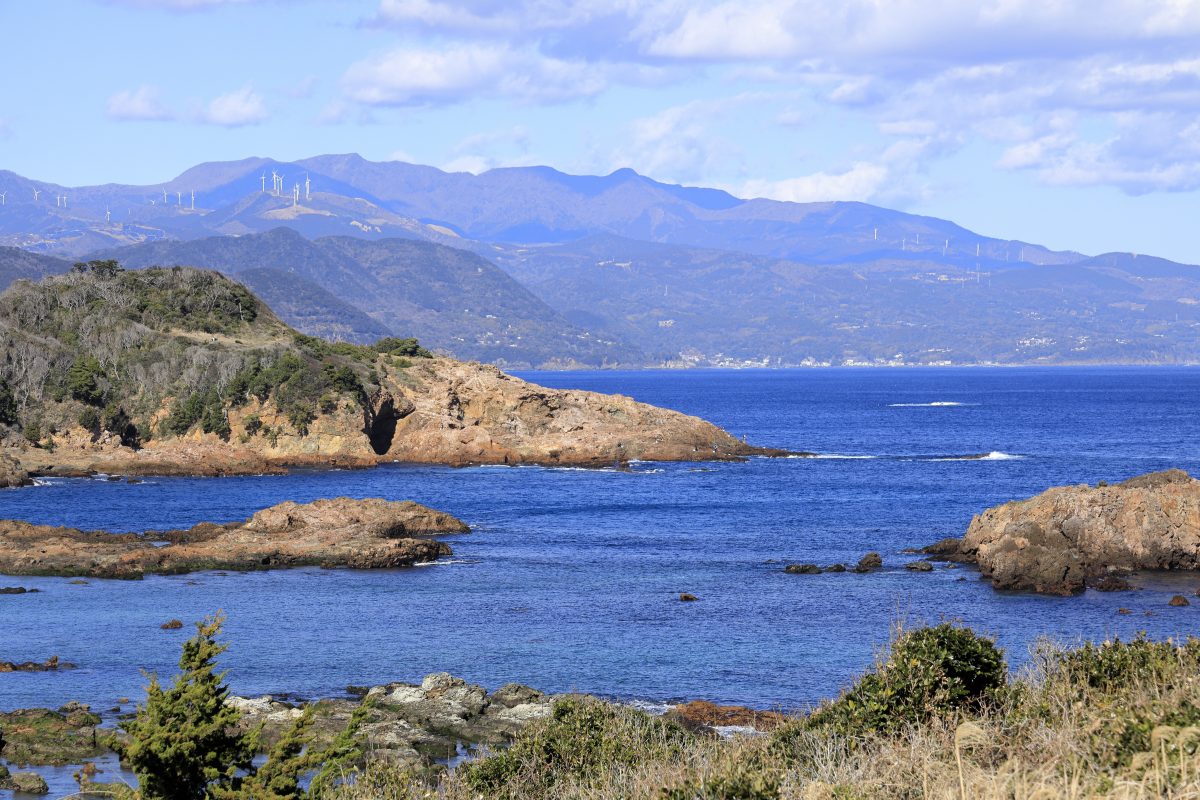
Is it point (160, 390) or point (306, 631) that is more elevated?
point (160, 390)

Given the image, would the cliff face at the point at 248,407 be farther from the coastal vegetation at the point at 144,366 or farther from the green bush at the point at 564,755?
the green bush at the point at 564,755

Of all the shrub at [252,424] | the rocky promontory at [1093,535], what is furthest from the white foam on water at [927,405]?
the rocky promontory at [1093,535]

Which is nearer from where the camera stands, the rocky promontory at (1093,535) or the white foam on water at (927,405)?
the rocky promontory at (1093,535)

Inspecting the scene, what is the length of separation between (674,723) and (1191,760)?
16010mm

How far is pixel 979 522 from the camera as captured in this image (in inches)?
2154

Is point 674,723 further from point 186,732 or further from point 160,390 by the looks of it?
point 160,390

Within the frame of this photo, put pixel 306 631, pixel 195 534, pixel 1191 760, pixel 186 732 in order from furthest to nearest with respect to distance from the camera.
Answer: pixel 195 534
pixel 306 631
pixel 186 732
pixel 1191 760

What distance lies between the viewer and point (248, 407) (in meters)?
97.9

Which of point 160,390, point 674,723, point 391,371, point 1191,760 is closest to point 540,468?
point 391,371

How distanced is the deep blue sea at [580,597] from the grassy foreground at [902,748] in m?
11.3

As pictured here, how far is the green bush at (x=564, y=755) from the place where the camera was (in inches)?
783

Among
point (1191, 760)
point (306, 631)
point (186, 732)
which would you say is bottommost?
point (306, 631)

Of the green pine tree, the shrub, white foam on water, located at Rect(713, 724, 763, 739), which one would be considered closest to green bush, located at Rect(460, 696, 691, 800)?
the green pine tree

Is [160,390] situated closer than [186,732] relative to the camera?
No
